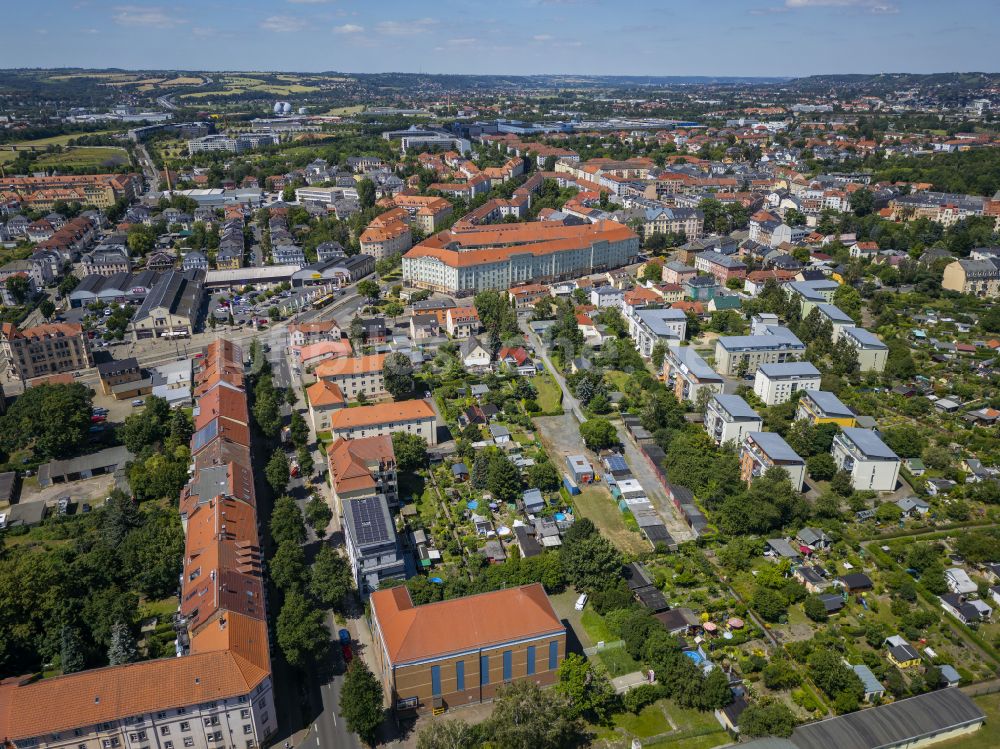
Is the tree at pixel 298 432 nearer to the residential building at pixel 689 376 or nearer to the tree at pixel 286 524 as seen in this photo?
the tree at pixel 286 524

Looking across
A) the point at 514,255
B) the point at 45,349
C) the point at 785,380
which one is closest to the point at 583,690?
the point at 785,380

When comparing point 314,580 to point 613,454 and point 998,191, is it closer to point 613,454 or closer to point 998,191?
point 613,454

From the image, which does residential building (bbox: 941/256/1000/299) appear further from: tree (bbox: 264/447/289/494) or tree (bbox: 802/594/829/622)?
tree (bbox: 264/447/289/494)

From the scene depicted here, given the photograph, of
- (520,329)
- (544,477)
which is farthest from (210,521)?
(520,329)

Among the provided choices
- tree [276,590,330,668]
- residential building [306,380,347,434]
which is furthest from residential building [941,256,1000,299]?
tree [276,590,330,668]

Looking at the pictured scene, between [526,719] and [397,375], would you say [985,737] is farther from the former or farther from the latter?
[397,375]

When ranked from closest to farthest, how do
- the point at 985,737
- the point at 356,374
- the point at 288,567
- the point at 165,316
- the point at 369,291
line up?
the point at 985,737 → the point at 288,567 → the point at 356,374 → the point at 165,316 → the point at 369,291

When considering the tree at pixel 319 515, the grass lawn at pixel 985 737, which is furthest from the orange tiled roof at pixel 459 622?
the grass lawn at pixel 985 737
